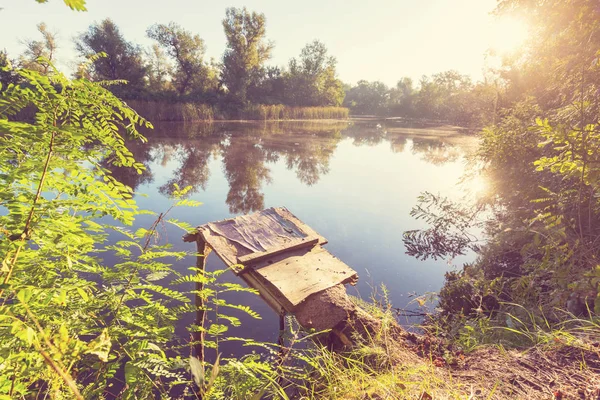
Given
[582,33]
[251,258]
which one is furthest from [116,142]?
[582,33]

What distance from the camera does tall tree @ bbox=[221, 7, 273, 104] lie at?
35.6 meters

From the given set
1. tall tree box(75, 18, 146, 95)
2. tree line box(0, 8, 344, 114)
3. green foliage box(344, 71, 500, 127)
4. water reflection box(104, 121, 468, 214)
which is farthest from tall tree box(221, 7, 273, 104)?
green foliage box(344, 71, 500, 127)

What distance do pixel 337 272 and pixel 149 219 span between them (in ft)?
17.4

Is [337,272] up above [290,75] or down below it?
below

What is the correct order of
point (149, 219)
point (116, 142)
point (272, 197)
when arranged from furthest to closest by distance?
point (272, 197) < point (149, 219) < point (116, 142)

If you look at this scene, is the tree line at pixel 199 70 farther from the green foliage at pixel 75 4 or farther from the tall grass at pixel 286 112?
the green foliage at pixel 75 4

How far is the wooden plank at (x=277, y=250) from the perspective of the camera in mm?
3225

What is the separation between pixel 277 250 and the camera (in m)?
3.47

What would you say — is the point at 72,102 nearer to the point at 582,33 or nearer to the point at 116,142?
the point at 116,142

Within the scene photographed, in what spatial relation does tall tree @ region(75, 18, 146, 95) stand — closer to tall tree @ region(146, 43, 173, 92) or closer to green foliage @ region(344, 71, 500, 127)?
tall tree @ region(146, 43, 173, 92)

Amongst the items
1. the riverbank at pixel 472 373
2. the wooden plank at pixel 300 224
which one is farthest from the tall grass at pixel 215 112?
the riverbank at pixel 472 373

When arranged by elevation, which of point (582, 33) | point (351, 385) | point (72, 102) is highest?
point (582, 33)

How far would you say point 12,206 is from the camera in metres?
1.18

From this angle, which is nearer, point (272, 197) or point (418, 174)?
point (272, 197)
